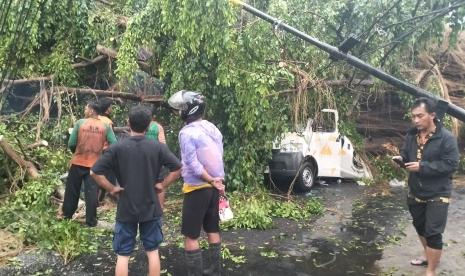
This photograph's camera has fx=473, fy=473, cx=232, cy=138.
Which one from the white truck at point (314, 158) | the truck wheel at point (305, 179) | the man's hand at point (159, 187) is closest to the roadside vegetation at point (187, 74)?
the white truck at point (314, 158)

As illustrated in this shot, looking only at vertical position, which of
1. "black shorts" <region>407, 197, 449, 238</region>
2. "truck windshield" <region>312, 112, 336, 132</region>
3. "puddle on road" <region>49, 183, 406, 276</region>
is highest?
"truck windshield" <region>312, 112, 336, 132</region>

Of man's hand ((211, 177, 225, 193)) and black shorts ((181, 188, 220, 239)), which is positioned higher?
man's hand ((211, 177, 225, 193))

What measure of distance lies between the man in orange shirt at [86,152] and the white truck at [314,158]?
11.0 ft

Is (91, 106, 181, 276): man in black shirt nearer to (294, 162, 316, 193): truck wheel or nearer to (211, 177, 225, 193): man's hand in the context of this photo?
(211, 177, 225, 193): man's hand

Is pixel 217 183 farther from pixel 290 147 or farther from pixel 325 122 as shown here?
pixel 325 122

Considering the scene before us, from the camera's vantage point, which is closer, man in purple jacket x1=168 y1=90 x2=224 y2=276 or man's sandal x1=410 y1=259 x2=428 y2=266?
man in purple jacket x1=168 y1=90 x2=224 y2=276

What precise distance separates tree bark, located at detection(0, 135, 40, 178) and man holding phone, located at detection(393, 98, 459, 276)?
512cm

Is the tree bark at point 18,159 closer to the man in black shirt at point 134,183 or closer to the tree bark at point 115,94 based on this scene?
the tree bark at point 115,94

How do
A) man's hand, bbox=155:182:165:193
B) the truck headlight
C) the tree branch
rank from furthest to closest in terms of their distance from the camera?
the truck headlight → the tree branch → man's hand, bbox=155:182:165:193

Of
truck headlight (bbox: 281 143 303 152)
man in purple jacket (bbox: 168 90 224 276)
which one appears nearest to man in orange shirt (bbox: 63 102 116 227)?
man in purple jacket (bbox: 168 90 224 276)

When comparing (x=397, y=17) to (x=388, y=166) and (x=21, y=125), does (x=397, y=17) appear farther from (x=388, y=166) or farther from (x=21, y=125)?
(x=21, y=125)

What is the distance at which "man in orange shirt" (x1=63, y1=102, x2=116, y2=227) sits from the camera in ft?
19.8

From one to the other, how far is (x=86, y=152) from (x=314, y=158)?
539cm

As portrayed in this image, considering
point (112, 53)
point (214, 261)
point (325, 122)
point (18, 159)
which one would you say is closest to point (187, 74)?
point (112, 53)
